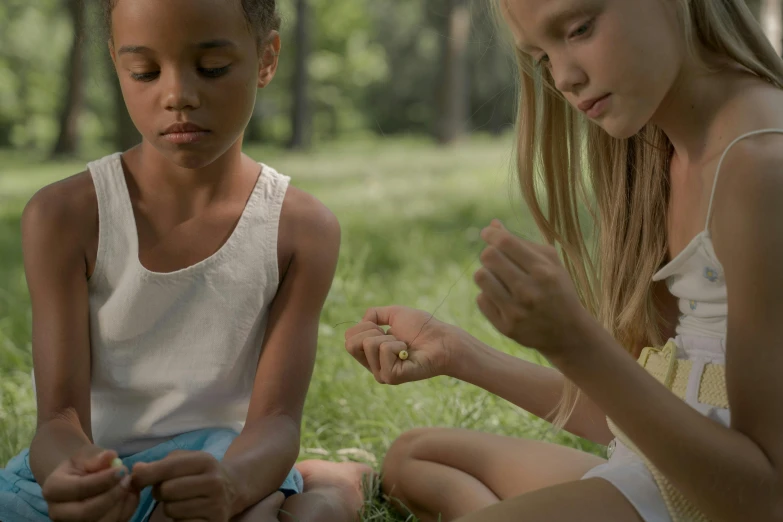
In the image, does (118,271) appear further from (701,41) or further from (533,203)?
(701,41)

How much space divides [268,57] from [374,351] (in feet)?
2.33

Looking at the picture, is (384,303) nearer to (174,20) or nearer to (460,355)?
(460,355)

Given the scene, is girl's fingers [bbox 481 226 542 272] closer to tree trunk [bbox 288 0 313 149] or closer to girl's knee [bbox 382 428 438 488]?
girl's knee [bbox 382 428 438 488]

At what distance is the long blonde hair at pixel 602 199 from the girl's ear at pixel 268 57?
54 centimetres

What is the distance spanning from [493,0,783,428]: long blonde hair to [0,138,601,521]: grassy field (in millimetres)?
103

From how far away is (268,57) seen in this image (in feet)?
7.06

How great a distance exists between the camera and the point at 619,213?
1.98 m

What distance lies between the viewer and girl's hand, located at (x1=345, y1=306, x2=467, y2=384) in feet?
6.26

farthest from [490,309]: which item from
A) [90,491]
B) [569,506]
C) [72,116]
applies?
[72,116]

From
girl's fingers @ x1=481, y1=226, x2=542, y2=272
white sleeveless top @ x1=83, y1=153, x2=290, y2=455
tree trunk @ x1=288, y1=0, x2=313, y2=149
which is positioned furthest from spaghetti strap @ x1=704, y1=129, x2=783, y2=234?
tree trunk @ x1=288, y1=0, x2=313, y2=149

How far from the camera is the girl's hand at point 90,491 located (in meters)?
1.68

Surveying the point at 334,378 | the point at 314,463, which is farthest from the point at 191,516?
the point at 334,378

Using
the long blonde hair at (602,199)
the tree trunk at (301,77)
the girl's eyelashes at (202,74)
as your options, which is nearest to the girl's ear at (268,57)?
the girl's eyelashes at (202,74)

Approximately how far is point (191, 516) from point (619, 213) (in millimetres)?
1013
